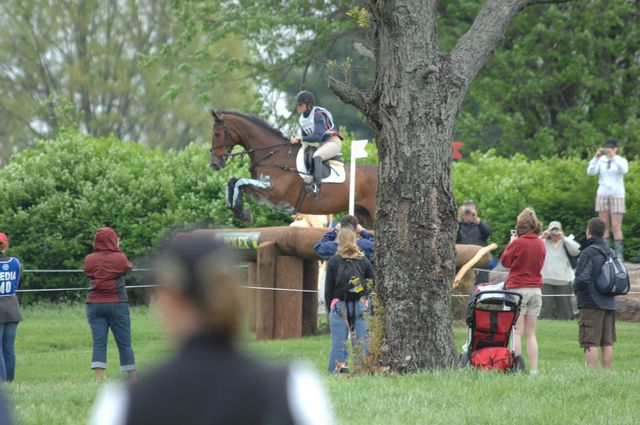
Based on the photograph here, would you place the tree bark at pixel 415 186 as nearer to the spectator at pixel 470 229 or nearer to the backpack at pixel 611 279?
the backpack at pixel 611 279

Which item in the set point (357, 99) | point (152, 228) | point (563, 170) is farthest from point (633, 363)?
point (152, 228)

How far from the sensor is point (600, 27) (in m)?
31.7

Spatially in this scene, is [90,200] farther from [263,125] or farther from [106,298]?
[106,298]

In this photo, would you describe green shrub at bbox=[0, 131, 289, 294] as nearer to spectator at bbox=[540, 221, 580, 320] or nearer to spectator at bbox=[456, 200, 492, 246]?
spectator at bbox=[456, 200, 492, 246]

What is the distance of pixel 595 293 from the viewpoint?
39.3ft

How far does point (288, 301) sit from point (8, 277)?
18.3 feet

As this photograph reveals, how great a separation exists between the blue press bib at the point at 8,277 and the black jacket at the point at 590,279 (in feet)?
20.2

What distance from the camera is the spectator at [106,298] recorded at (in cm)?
1220

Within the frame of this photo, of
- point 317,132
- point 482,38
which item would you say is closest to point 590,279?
point 482,38

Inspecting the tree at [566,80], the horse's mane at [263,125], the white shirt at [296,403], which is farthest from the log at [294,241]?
the tree at [566,80]

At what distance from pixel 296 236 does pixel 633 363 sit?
217 inches

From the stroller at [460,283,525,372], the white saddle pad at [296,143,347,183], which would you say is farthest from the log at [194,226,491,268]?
the stroller at [460,283,525,372]

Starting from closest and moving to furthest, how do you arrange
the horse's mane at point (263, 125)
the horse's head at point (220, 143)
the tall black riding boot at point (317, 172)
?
1. the tall black riding boot at point (317, 172)
2. the horse's mane at point (263, 125)
3. the horse's head at point (220, 143)

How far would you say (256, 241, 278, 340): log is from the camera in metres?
17.0
